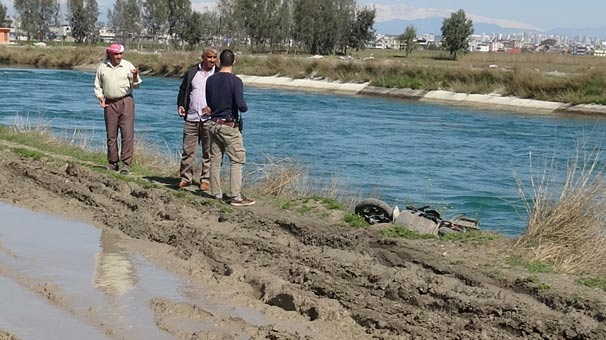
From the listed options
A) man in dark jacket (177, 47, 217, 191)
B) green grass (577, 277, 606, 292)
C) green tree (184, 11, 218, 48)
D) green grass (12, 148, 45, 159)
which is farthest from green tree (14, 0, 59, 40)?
green grass (577, 277, 606, 292)

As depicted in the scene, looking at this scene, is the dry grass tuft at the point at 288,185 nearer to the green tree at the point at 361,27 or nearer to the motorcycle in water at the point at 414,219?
the motorcycle in water at the point at 414,219

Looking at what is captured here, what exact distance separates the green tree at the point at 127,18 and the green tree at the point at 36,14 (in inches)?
392

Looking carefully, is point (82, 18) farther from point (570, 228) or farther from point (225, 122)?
point (570, 228)

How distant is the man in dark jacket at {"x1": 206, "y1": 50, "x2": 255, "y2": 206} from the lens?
10508mm

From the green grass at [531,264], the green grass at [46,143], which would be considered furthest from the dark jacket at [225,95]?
the green grass at [46,143]

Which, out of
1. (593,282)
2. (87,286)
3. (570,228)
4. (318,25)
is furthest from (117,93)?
(318,25)

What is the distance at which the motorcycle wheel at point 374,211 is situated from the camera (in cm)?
1023

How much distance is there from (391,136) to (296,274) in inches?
851

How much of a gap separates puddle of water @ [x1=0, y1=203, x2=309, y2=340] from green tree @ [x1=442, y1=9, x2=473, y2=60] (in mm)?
79100

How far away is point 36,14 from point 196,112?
118 m

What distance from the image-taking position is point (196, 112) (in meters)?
11.5

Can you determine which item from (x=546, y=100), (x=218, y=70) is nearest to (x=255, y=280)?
(x=218, y=70)

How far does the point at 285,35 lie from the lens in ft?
327

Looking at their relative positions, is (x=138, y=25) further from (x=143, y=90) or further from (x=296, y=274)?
(x=296, y=274)
